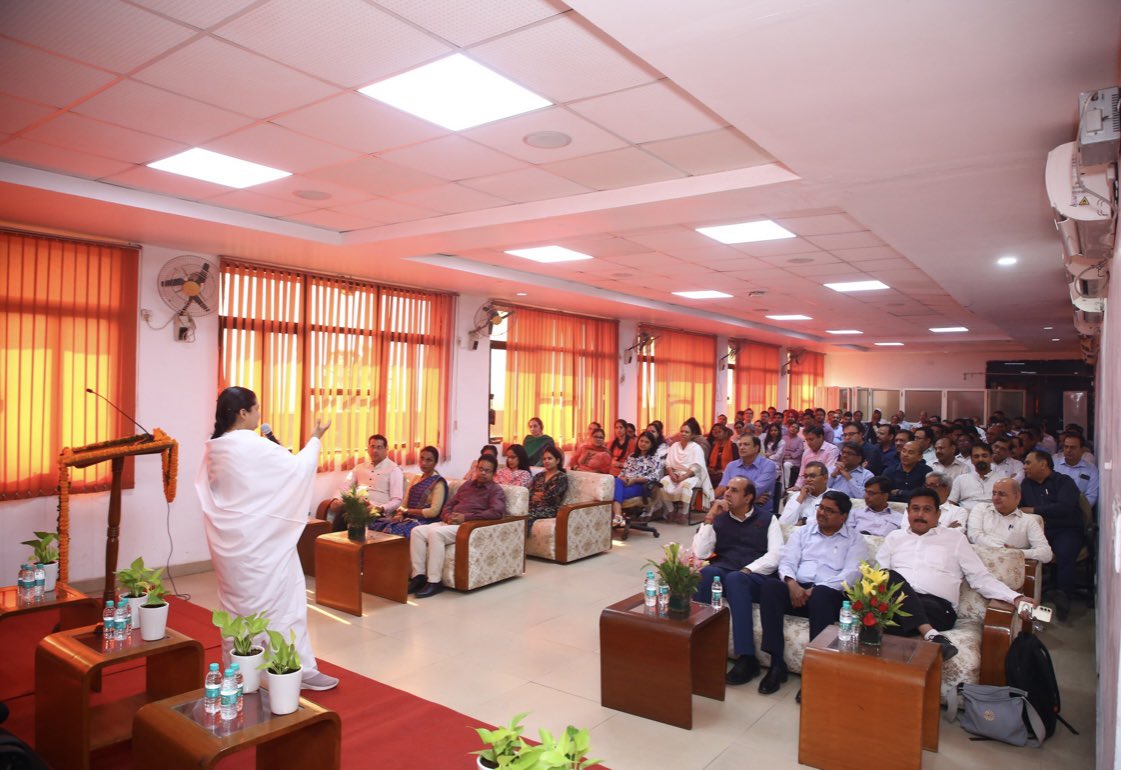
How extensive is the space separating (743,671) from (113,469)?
398 cm

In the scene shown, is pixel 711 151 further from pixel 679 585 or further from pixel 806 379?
pixel 806 379

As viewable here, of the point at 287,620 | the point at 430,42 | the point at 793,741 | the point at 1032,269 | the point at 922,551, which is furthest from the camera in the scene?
the point at 1032,269

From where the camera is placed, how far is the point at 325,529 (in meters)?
6.63

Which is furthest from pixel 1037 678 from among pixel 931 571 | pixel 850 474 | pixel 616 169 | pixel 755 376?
pixel 755 376

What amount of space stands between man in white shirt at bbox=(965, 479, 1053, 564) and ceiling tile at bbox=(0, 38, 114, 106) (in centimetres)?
599

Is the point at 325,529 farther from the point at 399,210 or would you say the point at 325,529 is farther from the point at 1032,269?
the point at 1032,269

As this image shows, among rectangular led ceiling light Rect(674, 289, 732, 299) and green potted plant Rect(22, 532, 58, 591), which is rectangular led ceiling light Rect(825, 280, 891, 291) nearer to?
rectangular led ceiling light Rect(674, 289, 732, 299)

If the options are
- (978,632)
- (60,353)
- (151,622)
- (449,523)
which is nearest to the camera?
(151,622)

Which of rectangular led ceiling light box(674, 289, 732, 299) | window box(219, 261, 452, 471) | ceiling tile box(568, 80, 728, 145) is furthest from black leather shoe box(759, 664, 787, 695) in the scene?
rectangular led ceiling light box(674, 289, 732, 299)

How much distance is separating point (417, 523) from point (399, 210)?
2835 millimetres

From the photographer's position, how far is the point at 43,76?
3.08m

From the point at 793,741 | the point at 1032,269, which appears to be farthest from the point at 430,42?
the point at 1032,269

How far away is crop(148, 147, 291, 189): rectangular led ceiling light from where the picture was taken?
420 cm

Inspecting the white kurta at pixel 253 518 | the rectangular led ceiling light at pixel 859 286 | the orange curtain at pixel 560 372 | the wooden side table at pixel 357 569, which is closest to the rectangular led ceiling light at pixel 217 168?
the white kurta at pixel 253 518
